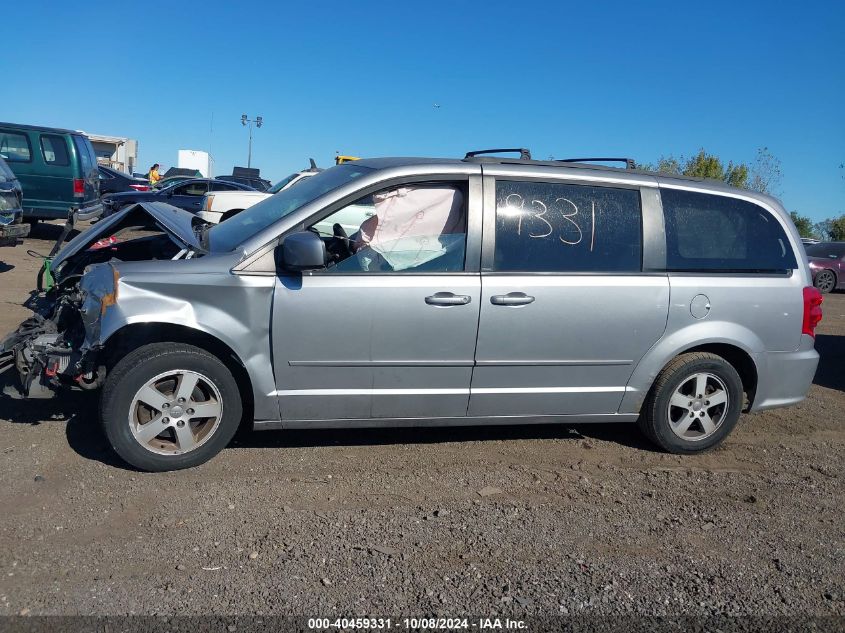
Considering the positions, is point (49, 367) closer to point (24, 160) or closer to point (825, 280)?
point (24, 160)

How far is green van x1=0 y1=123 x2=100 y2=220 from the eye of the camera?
13516mm

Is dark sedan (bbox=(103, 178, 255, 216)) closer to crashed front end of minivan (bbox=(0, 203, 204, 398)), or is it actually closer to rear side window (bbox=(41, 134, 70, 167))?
rear side window (bbox=(41, 134, 70, 167))

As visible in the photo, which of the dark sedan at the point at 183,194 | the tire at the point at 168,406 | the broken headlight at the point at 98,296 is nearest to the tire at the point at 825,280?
the dark sedan at the point at 183,194

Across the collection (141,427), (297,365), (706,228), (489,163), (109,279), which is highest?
(489,163)

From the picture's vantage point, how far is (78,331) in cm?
454

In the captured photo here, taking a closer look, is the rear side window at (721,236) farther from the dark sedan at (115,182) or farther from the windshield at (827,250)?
the dark sedan at (115,182)

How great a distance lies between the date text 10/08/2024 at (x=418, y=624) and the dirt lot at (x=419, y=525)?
6cm

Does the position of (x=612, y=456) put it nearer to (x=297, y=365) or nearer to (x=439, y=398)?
→ (x=439, y=398)

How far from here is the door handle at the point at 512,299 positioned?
430 cm

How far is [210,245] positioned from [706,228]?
3206mm

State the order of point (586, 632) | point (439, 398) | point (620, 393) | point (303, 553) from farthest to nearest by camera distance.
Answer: point (620, 393)
point (439, 398)
point (303, 553)
point (586, 632)

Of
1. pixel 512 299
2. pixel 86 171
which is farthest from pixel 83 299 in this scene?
pixel 86 171

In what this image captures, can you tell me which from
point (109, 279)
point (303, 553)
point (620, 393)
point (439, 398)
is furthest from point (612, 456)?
point (109, 279)

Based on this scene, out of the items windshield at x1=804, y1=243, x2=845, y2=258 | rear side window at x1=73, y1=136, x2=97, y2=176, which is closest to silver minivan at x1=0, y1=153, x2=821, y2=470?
rear side window at x1=73, y1=136, x2=97, y2=176
